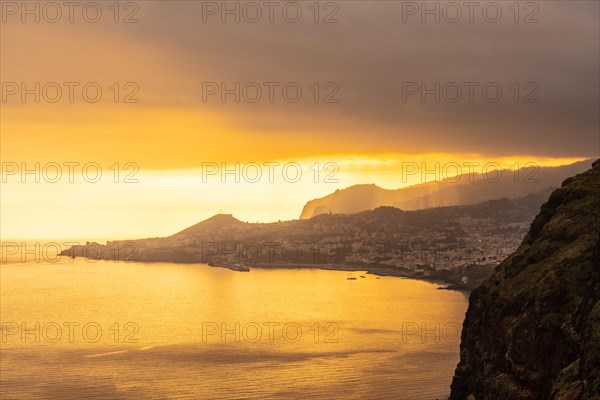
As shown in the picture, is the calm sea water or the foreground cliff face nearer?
the foreground cliff face

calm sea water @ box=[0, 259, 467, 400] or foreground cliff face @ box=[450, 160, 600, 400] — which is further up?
foreground cliff face @ box=[450, 160, 600, 400]

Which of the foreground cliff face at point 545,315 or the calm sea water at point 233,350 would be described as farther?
the calm sea water at point 233,350

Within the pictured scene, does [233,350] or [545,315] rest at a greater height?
[545,315]

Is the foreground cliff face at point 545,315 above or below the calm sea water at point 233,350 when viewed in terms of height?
above

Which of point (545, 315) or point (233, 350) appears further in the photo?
point (233, 350)
